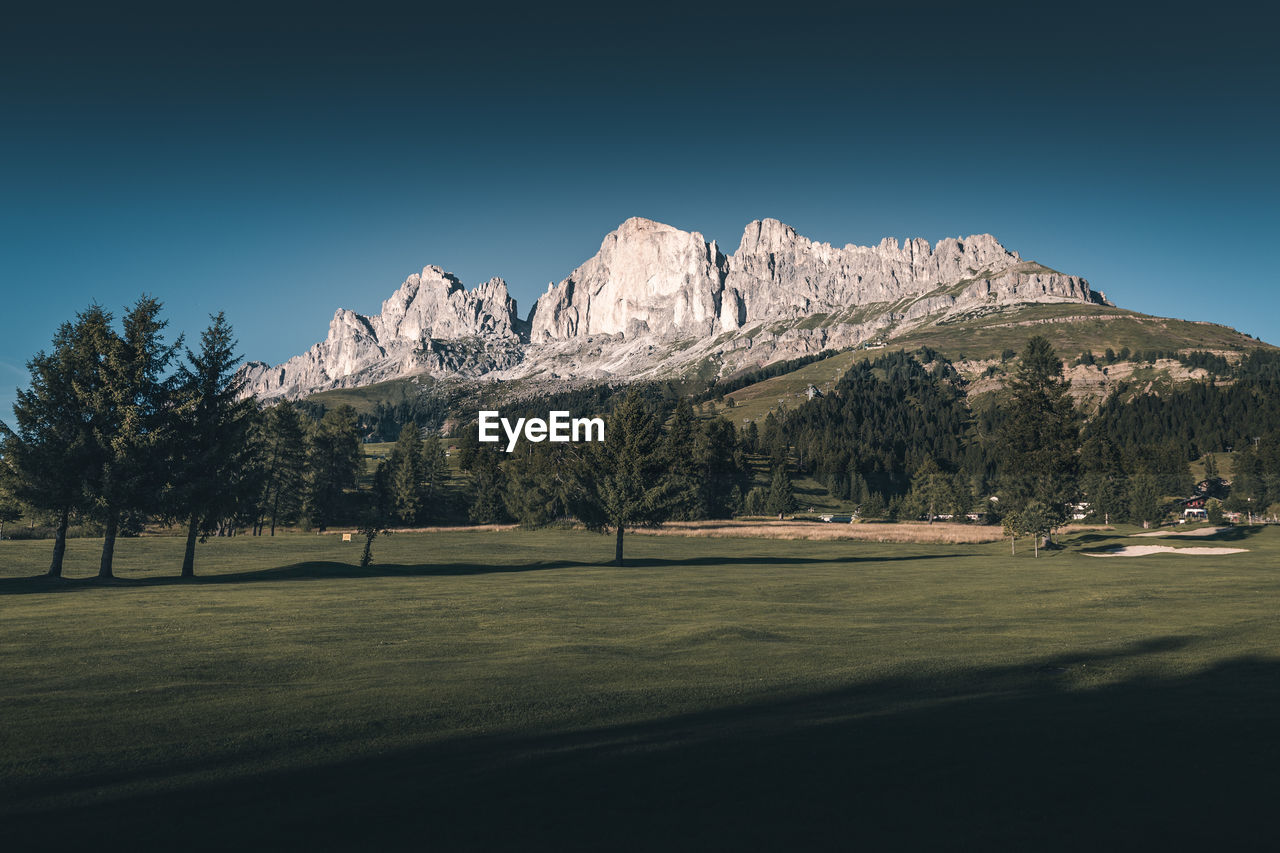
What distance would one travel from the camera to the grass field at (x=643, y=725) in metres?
8.09

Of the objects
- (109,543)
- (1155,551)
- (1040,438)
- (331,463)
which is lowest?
(109,543)

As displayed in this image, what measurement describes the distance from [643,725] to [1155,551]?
62.2 metres

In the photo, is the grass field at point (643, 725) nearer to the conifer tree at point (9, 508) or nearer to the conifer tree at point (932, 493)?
the conifer tree at point (9, 508)

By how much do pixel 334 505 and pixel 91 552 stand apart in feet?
165

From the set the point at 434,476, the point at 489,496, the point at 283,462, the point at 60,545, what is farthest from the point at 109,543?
the point at 434,476

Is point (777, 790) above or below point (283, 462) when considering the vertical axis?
below

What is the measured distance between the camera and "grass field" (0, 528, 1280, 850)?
809 centimetres

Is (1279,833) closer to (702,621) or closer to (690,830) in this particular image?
(690,830)

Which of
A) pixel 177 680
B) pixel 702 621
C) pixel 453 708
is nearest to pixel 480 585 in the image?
pixel 702 621

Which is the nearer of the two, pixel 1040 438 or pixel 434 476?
pixel 1040 438

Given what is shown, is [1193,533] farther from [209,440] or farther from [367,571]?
[209,440]

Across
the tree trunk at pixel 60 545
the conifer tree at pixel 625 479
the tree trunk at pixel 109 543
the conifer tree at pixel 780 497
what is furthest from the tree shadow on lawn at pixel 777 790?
the conifer tree at pixel 780 497

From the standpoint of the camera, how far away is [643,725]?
1220 centimetres

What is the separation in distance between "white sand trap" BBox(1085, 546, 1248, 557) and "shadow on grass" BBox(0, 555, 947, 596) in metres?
14.3
